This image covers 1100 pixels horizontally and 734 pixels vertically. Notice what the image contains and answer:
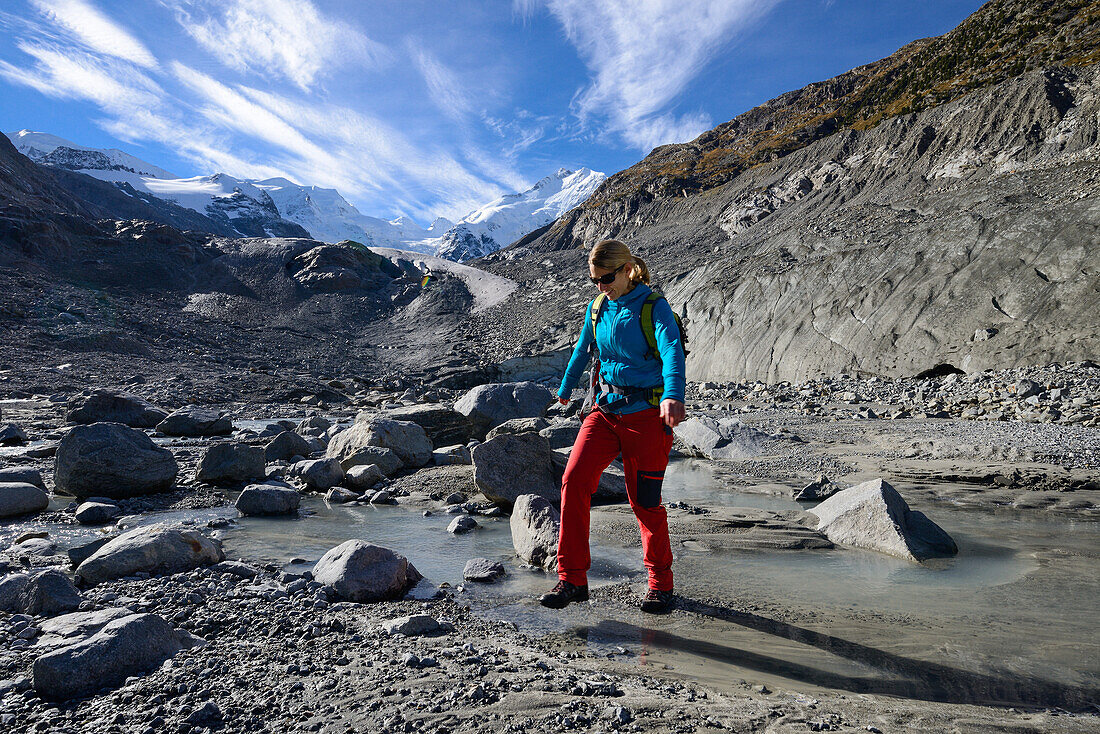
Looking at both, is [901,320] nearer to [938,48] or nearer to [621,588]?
[621,588]

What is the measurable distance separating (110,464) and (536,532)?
22.2 ft

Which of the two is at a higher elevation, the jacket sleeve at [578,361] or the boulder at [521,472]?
the jacket sleeve at [578,361]

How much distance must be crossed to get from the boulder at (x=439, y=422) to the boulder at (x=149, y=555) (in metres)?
6.40

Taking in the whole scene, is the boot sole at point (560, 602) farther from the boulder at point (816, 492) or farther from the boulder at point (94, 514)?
the boulder at point (94, 514)

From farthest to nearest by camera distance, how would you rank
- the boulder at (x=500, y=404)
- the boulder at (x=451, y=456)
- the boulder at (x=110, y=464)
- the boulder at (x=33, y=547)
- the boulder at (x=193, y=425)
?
1. the boulder at (x=193, y=425)
2. the boulder at (x=500, y=404)
3. the boulder at (x=451, y=456)
4. the boulder at (x=110, y=464)
5. the boulder at (x=33, y=547)

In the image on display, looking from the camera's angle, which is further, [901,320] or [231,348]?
[231,348]

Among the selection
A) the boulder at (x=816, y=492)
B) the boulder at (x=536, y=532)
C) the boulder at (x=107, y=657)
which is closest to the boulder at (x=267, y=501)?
the boulder at (x=536, y=532)

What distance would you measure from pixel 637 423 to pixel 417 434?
7.20 m

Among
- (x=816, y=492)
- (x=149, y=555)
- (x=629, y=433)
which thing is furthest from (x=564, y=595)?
(x=816, y=492)

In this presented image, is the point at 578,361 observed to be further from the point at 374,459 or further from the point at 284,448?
the point at 284,448

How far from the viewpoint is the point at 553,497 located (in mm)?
7227

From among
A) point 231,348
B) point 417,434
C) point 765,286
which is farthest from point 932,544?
point 231,348

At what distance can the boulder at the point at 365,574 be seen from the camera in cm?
402

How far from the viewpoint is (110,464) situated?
7801mm
